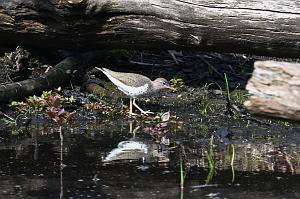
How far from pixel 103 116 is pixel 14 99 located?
101 cm

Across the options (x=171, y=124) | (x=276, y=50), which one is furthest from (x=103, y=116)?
(x=276, y=50)

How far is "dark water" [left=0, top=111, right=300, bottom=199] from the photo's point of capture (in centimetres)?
502

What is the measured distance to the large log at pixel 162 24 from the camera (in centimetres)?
739

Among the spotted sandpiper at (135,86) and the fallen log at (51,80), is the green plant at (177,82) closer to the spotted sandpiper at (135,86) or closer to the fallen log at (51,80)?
the spotted sandpiper at (135,86)

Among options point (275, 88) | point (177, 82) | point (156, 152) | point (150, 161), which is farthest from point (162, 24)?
point (275, 88)

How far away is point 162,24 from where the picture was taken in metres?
7.71

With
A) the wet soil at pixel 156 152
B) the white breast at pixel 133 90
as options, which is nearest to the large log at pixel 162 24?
the white breast at pixel 133 90

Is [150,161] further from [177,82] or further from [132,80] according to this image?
[177,82]

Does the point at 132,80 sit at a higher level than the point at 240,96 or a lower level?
higher

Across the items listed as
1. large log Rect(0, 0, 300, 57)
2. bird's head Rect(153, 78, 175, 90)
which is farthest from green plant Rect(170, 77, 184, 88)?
large log Rect(0, 0, 300, 57)

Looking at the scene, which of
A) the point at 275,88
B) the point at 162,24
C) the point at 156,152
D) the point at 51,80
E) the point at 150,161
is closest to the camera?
the point at 275,88

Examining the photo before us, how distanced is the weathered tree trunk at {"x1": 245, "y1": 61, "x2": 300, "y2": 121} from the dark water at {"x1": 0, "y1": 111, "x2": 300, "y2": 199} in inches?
48.0

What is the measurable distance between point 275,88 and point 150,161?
2213 millimetres

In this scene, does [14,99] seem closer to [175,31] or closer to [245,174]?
[175,31]
